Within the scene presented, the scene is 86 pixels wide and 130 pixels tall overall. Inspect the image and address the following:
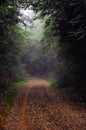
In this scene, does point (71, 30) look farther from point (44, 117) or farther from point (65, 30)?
point (44, 117)

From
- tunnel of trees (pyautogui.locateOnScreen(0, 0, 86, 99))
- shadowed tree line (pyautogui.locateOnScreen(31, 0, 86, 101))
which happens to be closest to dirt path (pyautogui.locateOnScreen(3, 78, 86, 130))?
tunnel of trees (pyautogui.locateOnScreen(0, 0, 86, 99))

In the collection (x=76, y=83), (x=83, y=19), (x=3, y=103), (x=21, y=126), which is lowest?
(x=21, y=126)

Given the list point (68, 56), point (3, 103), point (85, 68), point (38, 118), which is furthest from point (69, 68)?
point (38, 118)

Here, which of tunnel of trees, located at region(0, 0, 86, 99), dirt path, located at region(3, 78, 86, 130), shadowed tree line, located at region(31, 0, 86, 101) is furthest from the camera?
tunnel of trees, located at region(0, 0, 86, 99)

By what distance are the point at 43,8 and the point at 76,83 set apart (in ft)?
27.7

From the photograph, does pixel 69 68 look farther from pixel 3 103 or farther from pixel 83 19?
pixel 3 103

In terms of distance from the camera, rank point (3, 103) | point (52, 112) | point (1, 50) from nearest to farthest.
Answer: point (52, 112)
point (3, 103)
point (1, 50)

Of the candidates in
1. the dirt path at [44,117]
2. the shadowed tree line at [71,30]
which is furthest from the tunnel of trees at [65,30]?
the dirt path at [44,117]

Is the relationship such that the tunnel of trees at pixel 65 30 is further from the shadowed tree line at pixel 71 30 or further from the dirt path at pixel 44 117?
the dirt path at pixel 44 117

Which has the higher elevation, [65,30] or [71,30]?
[65,30]

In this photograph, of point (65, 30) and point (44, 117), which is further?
point (65, 30)

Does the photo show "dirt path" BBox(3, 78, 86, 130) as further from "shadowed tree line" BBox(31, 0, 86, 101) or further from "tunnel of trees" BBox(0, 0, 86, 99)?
"shadowed tree line" BBox(31, 0, 86, 101)

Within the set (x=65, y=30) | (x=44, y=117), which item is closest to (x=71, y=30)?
(x=65, y=30)

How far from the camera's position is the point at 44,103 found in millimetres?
18969
